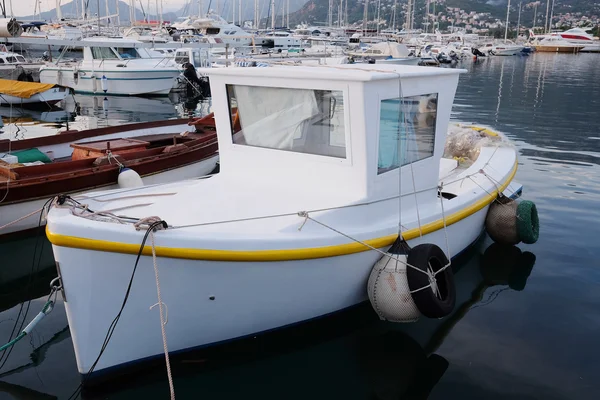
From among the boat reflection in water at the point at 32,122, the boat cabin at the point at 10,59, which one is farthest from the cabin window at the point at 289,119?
the boat cabin at the point at 10,59

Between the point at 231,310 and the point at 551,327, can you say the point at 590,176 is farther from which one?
A: the point at 231,310

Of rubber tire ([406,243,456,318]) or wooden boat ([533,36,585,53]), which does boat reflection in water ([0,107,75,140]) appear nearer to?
rubber tire ([406,243,456,318])

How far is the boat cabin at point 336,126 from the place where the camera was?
208 inches

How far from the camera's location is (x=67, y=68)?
97.1 feet

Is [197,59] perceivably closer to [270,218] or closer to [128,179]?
[128,179]

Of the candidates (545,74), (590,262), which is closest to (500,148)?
(590,262)

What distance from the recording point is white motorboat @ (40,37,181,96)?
94.4 ft

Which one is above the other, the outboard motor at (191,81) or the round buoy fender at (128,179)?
the round buoy fender at (128,179)

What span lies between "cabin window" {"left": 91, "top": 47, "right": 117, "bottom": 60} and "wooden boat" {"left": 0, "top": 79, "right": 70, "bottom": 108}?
17.4ft

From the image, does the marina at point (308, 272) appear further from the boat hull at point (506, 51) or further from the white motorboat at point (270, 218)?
the boat hull at point (506, 51)

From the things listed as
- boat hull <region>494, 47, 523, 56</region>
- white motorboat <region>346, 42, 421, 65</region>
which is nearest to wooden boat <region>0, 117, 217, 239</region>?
white motorboat <region>346, 42, 421, 65</region>

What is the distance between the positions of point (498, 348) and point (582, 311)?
1468 mm

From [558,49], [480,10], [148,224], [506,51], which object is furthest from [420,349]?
[480,10]

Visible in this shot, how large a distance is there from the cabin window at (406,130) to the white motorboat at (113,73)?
991 inches
